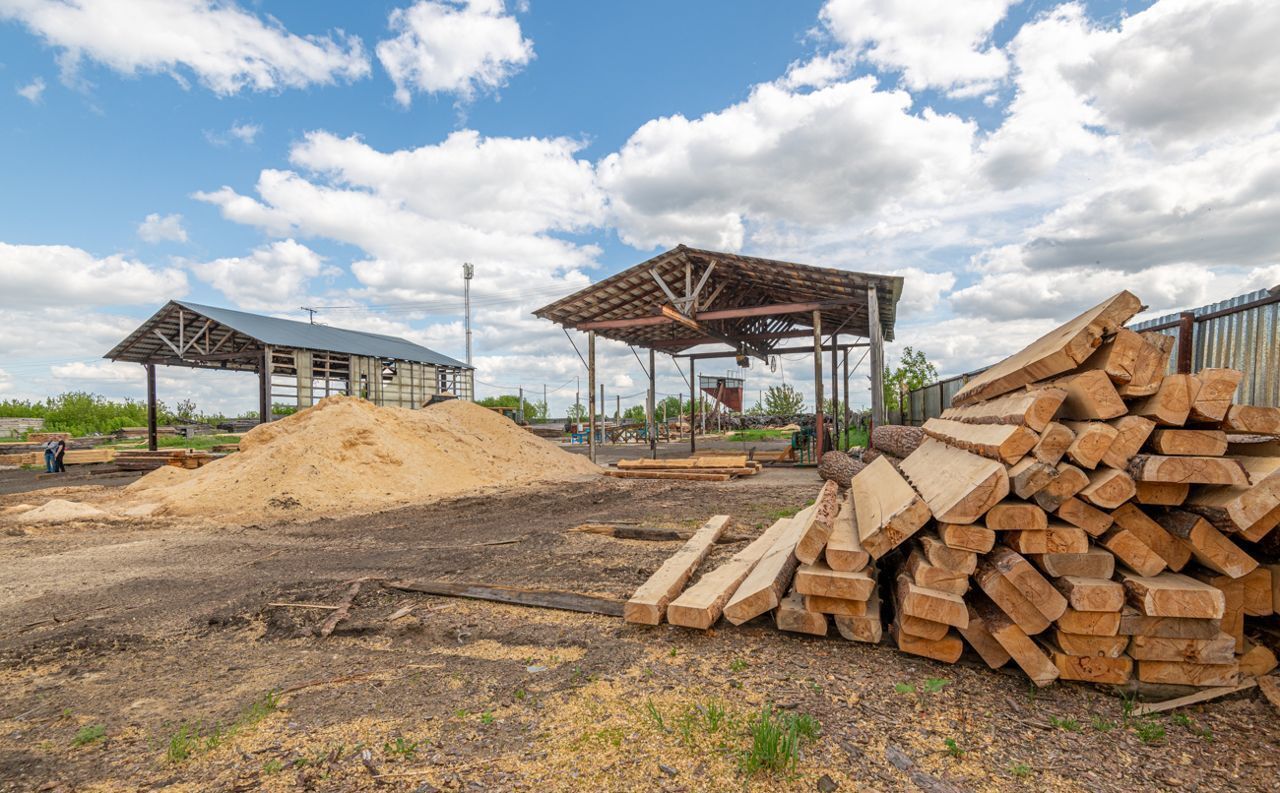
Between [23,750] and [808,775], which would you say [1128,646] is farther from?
[23,750]

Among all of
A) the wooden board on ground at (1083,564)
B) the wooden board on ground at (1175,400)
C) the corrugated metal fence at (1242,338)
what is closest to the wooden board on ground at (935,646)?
the wooden board on ground at (1083,564)

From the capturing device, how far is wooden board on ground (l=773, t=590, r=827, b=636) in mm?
3531

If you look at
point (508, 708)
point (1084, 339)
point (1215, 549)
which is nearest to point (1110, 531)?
point (1215, 549)

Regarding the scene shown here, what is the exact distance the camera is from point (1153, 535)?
2.93m

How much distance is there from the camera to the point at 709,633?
376cm

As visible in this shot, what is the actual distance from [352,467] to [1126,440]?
1233cm

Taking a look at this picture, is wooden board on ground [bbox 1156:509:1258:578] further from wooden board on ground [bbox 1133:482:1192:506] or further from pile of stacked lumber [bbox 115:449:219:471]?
pile of stacked lumber [bbox 115:449:219:471]

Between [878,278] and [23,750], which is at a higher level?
[878,278]

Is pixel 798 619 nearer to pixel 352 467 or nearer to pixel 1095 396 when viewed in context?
pixel 1095 396

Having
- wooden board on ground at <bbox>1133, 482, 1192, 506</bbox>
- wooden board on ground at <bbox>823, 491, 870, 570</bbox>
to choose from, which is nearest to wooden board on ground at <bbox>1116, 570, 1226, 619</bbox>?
wooden board on ground at <bbox>1133, 482, 1192, 506</bbox>

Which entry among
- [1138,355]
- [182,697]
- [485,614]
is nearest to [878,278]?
[1138,355]

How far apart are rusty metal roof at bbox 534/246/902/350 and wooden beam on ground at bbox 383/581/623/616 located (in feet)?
31.0

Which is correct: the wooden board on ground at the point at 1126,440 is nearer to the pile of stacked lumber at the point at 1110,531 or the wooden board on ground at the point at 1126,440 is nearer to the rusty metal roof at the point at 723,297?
the pile of stacked lumber at the point at 1110,531

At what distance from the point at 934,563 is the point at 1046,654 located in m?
0.71
